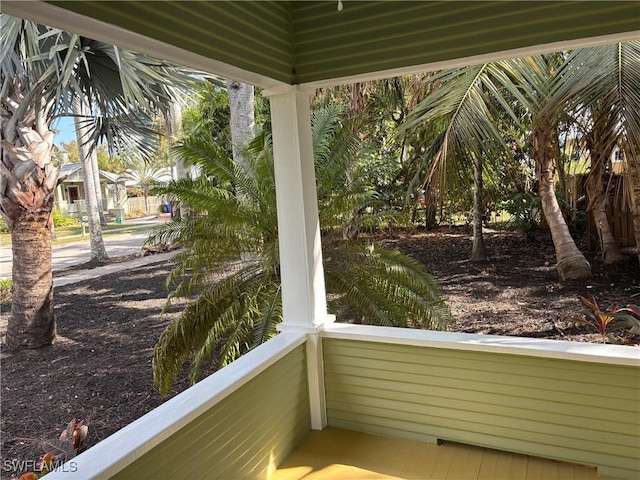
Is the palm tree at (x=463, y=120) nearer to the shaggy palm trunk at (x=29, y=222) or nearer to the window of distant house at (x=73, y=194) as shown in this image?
the shaggy palm trunk at (x=29, y=222)

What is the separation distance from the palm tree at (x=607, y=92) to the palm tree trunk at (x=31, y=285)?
5019 mm

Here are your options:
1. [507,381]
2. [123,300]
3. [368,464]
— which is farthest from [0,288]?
[507,381]

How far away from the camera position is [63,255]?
8.23 metres

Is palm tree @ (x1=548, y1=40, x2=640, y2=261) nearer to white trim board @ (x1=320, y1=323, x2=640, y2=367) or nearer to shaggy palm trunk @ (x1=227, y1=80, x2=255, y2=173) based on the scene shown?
white trim board @ (x1=320, y1=323, x2=640, y2=367)

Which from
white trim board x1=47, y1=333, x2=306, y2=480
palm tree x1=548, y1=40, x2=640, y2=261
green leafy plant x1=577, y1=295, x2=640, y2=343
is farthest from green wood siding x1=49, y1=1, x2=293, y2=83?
green leafy plant x1=577, y1=295, x2=640, y2=343

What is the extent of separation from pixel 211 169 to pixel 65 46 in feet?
4.65

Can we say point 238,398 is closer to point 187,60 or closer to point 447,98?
point 187,60

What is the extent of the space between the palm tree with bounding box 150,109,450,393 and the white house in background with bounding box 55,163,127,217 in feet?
7.75

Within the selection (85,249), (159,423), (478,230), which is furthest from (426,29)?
(85,249)

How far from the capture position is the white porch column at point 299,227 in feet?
8.54

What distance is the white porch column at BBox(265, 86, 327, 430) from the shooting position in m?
2.60

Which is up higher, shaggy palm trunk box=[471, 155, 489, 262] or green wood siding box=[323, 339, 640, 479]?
shaggy palm trunk box=[471, 155, 489, 262]

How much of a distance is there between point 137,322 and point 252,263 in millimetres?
3060

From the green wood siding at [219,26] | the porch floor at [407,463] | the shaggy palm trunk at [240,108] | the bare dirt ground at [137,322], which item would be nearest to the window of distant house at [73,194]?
the bare dirt ground at [137,322]
